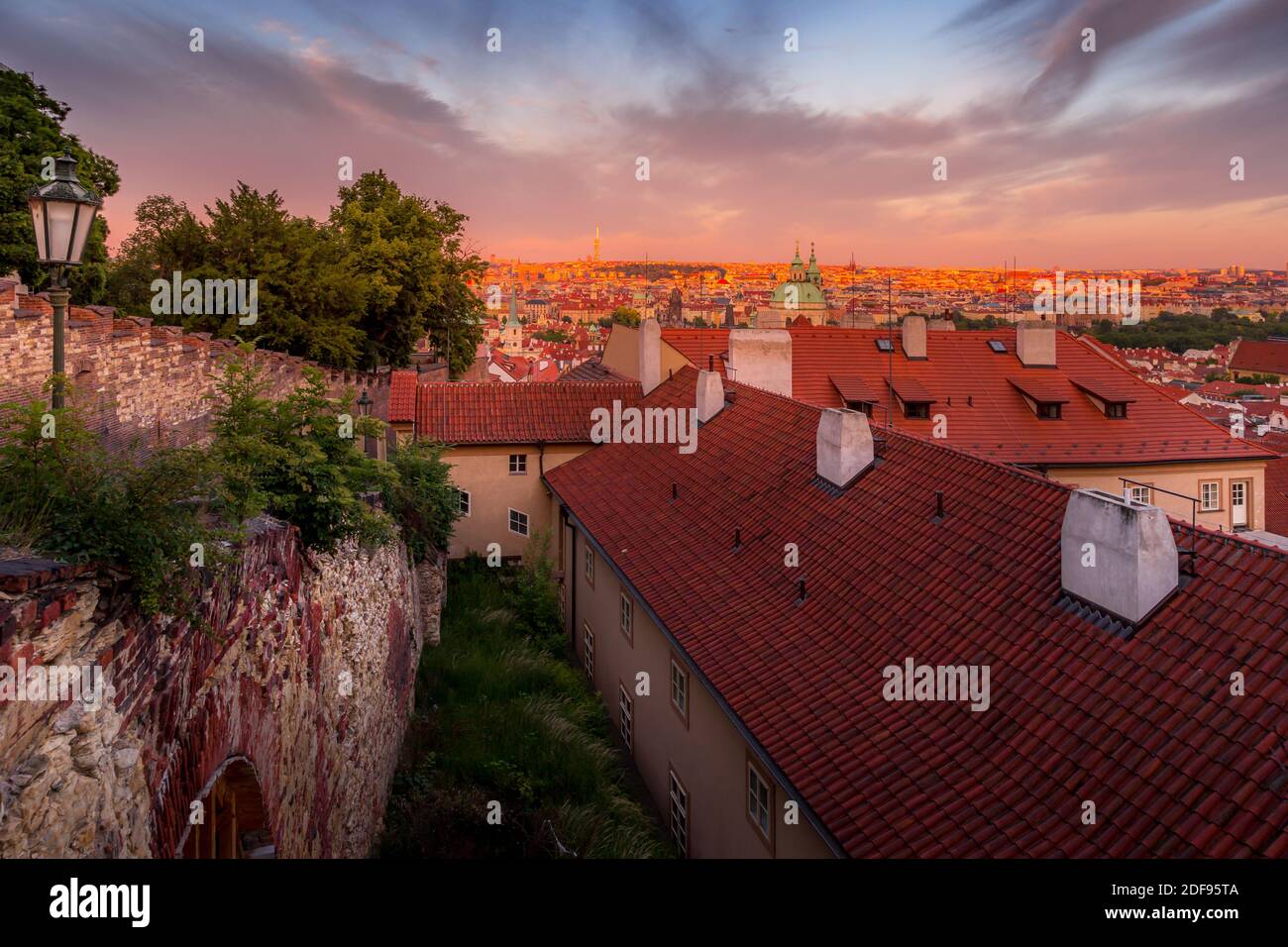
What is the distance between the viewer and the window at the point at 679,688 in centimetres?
1227

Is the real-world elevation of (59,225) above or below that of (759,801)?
above

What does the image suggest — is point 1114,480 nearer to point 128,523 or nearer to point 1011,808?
point 1011,808

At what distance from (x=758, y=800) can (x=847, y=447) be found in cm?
513

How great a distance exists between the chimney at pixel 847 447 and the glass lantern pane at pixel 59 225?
913 cm

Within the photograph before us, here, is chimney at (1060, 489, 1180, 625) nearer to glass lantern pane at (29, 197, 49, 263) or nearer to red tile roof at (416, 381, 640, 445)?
glass lantern pane at (29, 197, 49, 263)

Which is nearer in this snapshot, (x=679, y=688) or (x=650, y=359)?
(x=679, y=688)

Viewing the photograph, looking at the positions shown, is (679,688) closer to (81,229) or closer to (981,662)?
(981,662)

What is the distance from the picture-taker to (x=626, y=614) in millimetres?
15805

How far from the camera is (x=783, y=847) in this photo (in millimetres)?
8914

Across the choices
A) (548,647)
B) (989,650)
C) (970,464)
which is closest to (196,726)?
(989,650)

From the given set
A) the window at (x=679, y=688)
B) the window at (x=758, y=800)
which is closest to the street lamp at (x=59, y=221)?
the window at (x=758, y=800)

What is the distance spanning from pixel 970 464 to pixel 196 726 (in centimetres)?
891

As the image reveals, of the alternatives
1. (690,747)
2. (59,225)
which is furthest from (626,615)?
(59,225)

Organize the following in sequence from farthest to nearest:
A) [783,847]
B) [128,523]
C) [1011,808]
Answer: [783,847], [1011,808], [128,523]
